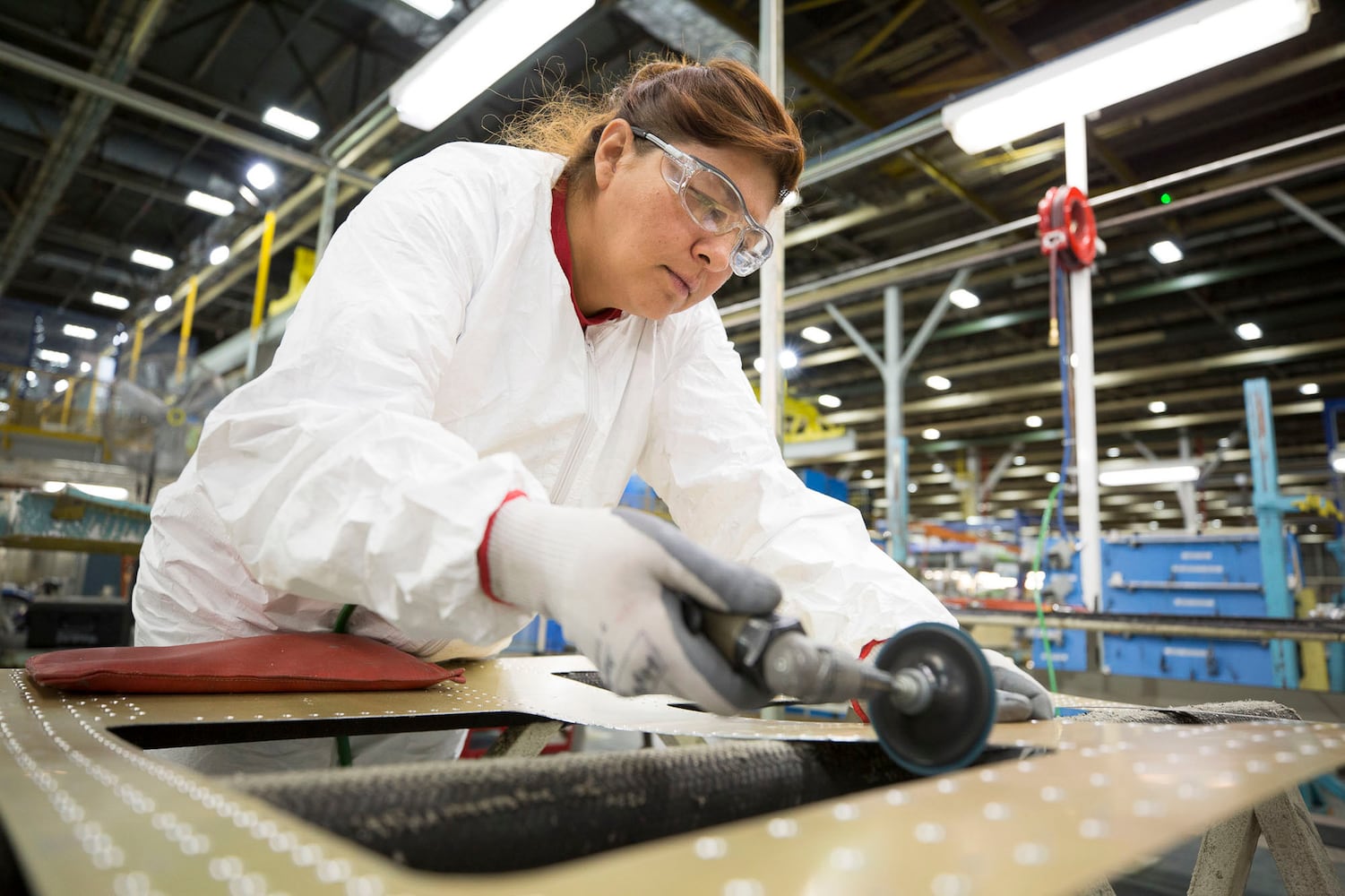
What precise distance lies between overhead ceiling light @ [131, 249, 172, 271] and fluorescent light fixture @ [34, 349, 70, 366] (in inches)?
131

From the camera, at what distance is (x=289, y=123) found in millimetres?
6496

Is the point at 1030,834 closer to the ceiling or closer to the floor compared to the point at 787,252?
closer to the floor

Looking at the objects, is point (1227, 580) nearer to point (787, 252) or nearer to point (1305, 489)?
point (787, 252)

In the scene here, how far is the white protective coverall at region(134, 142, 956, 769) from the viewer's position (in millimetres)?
827

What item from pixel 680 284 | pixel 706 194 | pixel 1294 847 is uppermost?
pixel 706 194

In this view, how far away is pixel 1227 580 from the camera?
222 inches

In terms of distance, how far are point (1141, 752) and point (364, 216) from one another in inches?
44.3

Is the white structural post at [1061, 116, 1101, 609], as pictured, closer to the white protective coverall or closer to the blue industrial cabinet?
the blue industrial cabinet

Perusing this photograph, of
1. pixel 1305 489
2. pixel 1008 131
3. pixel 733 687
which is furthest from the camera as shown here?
pixel 1305 489

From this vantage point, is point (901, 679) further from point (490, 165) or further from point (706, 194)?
point (490, 165)

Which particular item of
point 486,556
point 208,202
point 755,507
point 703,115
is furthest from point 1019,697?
point 208,202

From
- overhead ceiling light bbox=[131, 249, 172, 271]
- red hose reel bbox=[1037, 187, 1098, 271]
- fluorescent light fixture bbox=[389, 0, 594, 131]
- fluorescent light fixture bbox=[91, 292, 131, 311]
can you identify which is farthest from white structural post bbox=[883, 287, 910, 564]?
fluorescent light fixture bbox=[91, 292, 131, 311]

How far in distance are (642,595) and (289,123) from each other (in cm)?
701

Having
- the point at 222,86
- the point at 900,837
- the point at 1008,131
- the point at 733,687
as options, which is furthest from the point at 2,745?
the point at 222,86
